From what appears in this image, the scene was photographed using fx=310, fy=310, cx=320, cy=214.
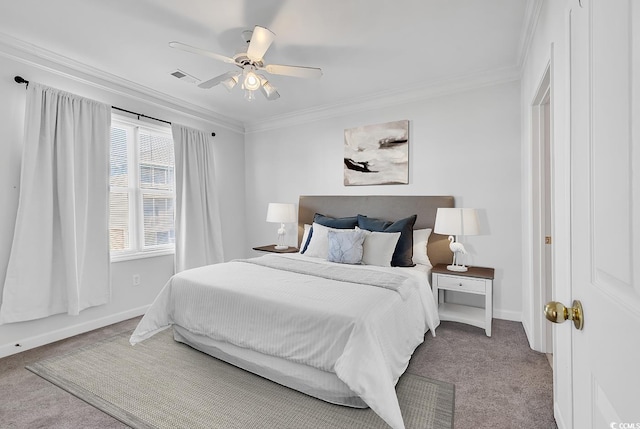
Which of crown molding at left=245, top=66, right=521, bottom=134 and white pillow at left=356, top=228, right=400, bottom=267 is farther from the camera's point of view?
crown molding at left=245, top=66, right=521, bottom=134

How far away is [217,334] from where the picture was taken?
92.5 inches

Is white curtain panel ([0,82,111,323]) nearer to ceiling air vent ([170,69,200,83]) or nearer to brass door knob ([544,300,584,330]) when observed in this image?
ceiling air vent ([170,69,200,83])

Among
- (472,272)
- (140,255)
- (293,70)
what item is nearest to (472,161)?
(472,272)

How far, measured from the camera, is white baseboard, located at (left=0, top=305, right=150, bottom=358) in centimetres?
268

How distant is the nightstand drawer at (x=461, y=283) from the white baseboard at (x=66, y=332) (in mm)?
3419

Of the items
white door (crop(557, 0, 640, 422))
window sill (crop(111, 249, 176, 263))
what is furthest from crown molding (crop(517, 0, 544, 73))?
window sill (crop(111, 249, 176, 263))

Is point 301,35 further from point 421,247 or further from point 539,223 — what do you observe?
point 539,223

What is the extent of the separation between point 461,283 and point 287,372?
1.88 m

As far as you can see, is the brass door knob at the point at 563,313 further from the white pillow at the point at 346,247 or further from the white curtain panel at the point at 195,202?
the white curtain panel at the point at 195,202

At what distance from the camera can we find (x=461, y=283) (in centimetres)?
300

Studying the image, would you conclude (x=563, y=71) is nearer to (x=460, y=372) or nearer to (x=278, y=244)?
(x=460, y=372)

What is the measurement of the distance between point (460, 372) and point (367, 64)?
284 cm

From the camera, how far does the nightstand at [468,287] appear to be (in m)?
2.89

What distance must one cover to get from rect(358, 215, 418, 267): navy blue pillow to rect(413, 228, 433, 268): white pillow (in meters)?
0.14
